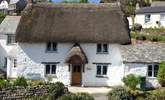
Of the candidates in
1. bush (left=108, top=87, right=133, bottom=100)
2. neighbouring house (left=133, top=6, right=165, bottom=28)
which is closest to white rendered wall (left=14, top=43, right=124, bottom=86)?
bush (left=108, top=87, right=133, bottom=100)

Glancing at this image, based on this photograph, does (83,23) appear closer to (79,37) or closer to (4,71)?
(79,37)

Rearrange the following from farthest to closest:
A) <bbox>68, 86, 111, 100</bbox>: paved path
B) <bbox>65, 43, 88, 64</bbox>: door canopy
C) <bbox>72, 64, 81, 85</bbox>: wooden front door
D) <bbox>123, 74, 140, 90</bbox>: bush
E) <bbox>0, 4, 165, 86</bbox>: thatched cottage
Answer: <bbox>72, 64, 81, 85</bbox>: wooden front door → <bbox>0, 4, 165, 86</bbox>: thatched cottage → <bbox>65, 43, 88, 64</bbox>: door canopy → <bbox>123, 74, 140, 90</bbox>: bush → <bbox>68, 86, 111, 100</bbox>: paved path

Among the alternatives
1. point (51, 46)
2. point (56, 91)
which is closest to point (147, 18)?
point (51, 46)

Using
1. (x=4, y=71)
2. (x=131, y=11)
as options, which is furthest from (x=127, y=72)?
(x=131, y=11)

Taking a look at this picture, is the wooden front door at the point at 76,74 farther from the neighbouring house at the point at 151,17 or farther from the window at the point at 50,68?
the neighbouring house at the point at 151,17

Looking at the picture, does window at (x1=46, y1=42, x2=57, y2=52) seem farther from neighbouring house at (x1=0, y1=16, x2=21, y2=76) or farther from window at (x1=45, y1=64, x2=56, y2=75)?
neighbouring house at (x1=0, y1=16, x2=21, y2=76)

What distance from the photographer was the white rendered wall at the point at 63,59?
45688 mm

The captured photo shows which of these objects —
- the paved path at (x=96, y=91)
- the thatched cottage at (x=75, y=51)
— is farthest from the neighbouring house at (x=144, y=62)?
the paved path at (x=96, y=91)

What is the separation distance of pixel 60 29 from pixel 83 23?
254cm

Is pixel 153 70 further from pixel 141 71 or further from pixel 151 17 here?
pixel 151 17

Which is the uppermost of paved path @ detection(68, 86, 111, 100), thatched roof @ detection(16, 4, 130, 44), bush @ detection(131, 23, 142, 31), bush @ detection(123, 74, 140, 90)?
bush @ detection(131, 23, 142, 31)

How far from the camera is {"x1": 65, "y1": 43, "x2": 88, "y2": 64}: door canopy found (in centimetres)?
4459

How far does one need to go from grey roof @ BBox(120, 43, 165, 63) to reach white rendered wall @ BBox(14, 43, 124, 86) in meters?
1.35

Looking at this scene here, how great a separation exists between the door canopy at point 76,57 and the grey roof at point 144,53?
3.88m
